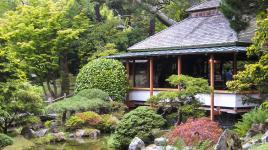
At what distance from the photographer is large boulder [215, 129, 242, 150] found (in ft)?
35.0

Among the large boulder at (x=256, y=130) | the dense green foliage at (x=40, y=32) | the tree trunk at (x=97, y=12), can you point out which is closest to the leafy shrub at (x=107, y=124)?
the large boulder at (x=256, y=130)

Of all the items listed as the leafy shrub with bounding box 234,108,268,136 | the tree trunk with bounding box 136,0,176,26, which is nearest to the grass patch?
the leafy shrub with bounding box 234,108,268,136

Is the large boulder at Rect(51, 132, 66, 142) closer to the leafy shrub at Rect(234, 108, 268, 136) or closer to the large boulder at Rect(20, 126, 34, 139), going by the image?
the large boulder at Rect(20, 126, 34, 139)

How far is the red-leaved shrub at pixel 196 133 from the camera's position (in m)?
14.6

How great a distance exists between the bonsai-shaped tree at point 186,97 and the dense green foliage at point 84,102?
13.8 feet

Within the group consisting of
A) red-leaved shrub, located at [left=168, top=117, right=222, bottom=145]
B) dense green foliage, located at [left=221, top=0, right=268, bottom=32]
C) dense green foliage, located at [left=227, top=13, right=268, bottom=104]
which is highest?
dense green foliage, located at [left=221, top=0, right=268, bottom=32]

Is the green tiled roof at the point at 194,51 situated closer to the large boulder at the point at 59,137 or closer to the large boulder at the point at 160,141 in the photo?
the large boulder at the point at 160,141

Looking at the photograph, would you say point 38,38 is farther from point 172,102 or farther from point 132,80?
point 172,102

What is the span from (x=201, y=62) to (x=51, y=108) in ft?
28.1

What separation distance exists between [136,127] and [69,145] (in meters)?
3.30

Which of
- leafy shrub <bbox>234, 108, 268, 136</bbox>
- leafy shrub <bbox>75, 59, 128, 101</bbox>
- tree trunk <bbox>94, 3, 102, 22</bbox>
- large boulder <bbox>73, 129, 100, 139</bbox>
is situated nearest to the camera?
leafy shrub <bbox>234, 108, 268, 136</bbox>

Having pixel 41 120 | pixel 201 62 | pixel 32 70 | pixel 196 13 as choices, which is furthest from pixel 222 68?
pixel 32 70

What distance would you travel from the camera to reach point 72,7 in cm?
3059

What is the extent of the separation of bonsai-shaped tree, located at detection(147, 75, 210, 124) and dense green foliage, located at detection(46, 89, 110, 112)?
422cm
